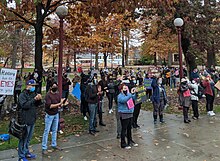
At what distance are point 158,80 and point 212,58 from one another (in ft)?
56.2

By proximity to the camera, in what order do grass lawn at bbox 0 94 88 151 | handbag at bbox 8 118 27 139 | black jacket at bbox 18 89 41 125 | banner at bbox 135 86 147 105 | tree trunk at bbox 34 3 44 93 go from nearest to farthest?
handbag at bbox 8 118 27 139 < black jacket at bbox 18 89 41 125 < grass lawn at bbox 0 94 88 151 < banner at bbox 135 86 147 105 < tree trunk at bbox 34 3 44 93

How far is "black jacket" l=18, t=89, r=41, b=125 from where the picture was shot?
5.99m

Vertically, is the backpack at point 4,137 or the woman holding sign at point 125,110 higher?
the woman holding sign at point 125,110

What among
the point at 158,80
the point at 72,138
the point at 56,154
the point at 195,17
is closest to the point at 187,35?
the point at 195,17

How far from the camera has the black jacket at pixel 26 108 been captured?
5.99 metres

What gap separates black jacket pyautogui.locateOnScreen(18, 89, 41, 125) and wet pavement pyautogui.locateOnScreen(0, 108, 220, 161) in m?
1.00

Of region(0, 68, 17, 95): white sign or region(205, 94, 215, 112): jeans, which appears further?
region(205, 94, 215, 112): jeans

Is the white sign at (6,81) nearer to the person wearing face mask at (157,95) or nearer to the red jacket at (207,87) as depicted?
the person wearing face mask at (157,95)

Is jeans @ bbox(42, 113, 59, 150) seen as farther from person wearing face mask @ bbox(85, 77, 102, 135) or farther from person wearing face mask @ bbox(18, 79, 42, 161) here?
person wearing face mask @ bbox(85, 77, 102, 135)

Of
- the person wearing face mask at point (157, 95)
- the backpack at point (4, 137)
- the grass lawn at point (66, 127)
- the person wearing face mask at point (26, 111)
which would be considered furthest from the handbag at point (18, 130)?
the person wearing face mask at point (157, 95)

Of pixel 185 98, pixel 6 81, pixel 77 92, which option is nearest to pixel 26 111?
pixel 6 81

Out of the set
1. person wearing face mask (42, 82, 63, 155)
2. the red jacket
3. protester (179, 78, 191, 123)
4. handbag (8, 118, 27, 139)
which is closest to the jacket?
person wearing face mask (42, 82, 63, 155)

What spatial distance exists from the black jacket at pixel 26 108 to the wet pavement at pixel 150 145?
1.00 meters

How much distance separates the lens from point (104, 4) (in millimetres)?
9953
